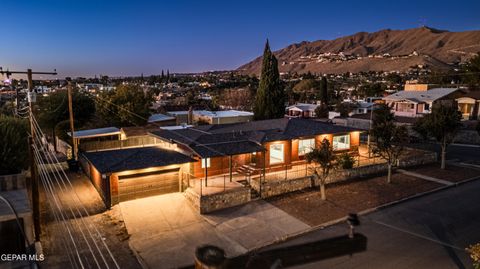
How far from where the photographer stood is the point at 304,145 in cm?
2544

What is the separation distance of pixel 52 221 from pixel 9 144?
6887 millimetres

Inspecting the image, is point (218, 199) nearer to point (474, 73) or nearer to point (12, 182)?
point (12, 182)

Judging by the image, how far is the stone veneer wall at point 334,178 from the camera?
770 inches

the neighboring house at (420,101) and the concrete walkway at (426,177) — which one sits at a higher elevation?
the neighboring house at (420,101)

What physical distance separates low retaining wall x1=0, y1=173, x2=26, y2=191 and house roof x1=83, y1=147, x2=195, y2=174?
13.0 ft

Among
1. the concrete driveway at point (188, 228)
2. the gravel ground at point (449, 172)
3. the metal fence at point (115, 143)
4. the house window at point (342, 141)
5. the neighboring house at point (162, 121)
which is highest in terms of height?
the neighboring house at point (162, 121)

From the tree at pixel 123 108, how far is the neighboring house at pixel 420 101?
41307mm

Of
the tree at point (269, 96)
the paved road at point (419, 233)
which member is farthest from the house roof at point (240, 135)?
the tree at point (269, 96)

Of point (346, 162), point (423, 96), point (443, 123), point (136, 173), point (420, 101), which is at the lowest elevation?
point (346, 162)

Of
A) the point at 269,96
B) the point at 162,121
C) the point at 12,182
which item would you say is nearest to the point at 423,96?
the point at 269,96

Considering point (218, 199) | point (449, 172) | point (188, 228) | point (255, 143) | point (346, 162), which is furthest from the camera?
point (449, 172)

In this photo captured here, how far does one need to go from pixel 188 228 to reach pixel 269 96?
2916 cm

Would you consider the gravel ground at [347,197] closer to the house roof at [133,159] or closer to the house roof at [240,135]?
the house roof at [240,135]

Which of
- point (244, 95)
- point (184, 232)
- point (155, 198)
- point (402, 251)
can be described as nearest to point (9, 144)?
point (155, 198)
